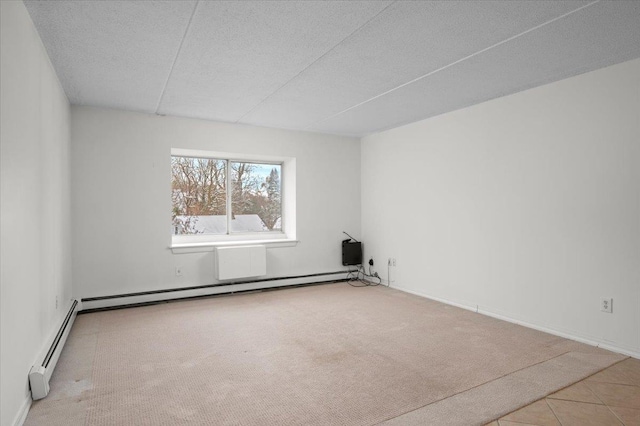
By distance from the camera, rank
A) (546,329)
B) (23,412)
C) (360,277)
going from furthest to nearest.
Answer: (360,277) → (546,329) → (23,412)

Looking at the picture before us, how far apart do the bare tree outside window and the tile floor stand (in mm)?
4301

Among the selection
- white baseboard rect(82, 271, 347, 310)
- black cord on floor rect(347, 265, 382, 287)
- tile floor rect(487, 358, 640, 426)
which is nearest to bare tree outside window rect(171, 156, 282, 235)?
white baseboard rect(82, 271, 347, 310)

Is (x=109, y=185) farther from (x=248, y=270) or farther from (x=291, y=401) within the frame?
(x=291, y=401)

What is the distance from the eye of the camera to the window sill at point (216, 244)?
4.83 metres

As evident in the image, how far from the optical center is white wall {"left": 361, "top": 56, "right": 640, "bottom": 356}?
9.96ft

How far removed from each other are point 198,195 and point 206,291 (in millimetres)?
1374

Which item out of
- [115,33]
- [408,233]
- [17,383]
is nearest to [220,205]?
[408,233]

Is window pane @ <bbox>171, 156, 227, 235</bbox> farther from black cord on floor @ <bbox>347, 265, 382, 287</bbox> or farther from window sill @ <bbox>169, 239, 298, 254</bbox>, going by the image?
black cord on floor @ <bbox>347, 265, 382, 287</bbox>

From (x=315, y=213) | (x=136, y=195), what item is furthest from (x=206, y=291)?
(x=315, y=213)

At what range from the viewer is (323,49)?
9.14 ft

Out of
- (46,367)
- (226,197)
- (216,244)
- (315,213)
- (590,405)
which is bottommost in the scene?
(590,405)

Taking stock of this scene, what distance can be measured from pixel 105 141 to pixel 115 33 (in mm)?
2212

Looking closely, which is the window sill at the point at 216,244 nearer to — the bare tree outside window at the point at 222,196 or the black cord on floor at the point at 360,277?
the bare tree outside window at the point at 222,196

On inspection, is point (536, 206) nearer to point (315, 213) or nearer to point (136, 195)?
point (315, 213)
